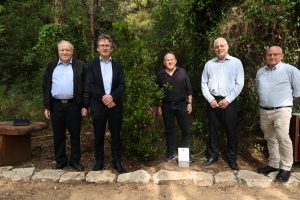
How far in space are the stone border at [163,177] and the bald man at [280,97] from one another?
0.27m

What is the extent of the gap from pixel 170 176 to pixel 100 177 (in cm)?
90

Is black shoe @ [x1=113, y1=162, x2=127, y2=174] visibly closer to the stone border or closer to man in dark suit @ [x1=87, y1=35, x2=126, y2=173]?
the stone border

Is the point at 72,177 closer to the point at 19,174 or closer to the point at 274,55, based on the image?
the point at 19,174

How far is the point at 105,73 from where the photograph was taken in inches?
191

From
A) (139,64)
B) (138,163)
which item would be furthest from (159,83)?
(138,163)

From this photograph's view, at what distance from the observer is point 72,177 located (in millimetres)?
4820

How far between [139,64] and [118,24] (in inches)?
24.5

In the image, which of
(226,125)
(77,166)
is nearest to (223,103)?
(226,125)

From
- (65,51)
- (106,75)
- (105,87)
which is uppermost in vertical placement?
(65,51)

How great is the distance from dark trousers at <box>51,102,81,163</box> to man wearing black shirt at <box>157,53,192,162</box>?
1.21 m

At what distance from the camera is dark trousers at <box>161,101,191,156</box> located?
17.2 feet

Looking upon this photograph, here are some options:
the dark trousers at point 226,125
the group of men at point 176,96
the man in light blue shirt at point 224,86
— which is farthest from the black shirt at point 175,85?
the dark trousers at point 226,125

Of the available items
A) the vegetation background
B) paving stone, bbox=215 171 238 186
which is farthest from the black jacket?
paving stone, bbox=215 171 238 186

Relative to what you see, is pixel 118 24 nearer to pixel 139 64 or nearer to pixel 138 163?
pixel 139 64
